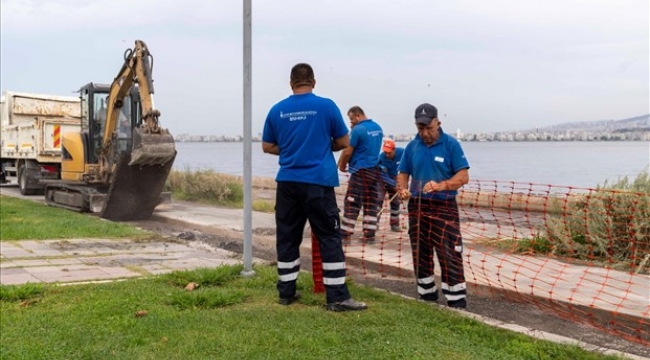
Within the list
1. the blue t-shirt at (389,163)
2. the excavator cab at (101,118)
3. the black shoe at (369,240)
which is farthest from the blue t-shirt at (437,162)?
the excavator cab at (101,118)

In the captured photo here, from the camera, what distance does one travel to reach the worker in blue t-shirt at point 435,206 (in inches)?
235

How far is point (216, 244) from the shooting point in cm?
1092

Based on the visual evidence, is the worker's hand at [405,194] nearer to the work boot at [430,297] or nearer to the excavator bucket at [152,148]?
the work boot at [430,297]

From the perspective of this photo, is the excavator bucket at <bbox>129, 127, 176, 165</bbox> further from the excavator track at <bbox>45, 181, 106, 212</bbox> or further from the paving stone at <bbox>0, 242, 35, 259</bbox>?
the paving stone at <bbox>0, 242, 35, 259</bbox>

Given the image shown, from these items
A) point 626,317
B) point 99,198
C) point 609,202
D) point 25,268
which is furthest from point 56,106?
point 626,317

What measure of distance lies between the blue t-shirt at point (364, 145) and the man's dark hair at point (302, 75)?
12.9 feet

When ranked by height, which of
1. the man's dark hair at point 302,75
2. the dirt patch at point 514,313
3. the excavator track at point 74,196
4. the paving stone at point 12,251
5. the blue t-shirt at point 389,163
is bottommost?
the dirt patch at point 514,313

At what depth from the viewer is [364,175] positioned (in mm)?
9930

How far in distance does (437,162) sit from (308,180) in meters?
1.27

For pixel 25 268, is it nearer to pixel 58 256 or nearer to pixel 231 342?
pixel 58 256

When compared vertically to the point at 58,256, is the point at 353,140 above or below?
above

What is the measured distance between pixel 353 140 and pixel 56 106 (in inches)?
650

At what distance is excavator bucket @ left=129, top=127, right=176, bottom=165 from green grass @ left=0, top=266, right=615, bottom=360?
22.4 feet

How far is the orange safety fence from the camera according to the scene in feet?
19.6
